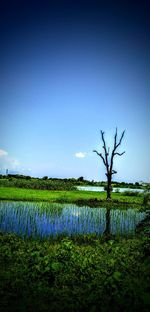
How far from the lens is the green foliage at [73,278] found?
4.84m

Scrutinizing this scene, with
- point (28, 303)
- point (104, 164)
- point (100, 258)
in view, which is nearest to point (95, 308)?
point (28, 303)

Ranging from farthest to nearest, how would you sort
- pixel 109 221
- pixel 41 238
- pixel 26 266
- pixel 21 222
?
1. pixel 109 221
2. pixel 21 222
3. pixel 41 238
4. pixel 26 266

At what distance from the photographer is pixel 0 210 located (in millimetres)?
14969

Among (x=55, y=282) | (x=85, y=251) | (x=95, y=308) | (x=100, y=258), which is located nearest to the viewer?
(x=95, y=308)

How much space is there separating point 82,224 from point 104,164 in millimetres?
15073

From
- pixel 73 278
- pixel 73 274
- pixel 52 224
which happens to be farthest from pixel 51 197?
pixel 73 278

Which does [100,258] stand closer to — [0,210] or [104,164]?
[0,210]

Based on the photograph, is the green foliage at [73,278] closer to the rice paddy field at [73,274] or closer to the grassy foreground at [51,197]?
the rice paddy field at [73,274]

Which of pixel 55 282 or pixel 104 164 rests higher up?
pixel 104 164

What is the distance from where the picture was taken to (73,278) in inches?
244

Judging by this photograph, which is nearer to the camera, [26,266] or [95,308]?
[95,308]

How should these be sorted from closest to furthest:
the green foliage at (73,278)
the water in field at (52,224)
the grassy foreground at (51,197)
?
the green foliage at (73,278)
the water in field at (52,224)
the grassy foreground at (51,197)

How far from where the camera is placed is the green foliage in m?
4.84

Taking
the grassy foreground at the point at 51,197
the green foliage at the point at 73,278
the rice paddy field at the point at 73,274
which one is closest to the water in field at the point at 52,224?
the rice paddy field at the point at 73,274
